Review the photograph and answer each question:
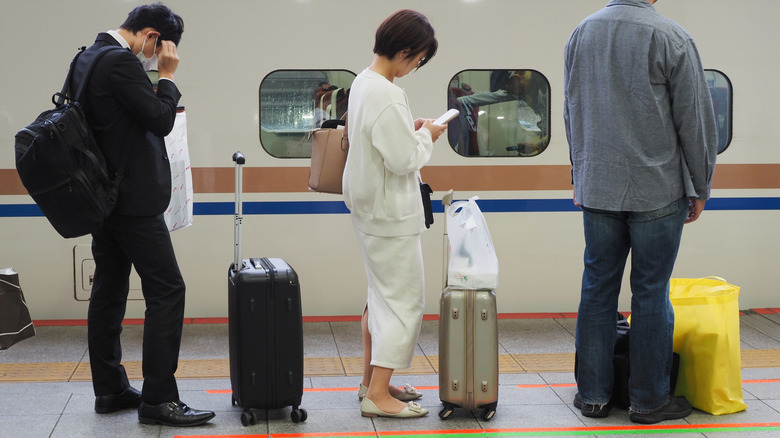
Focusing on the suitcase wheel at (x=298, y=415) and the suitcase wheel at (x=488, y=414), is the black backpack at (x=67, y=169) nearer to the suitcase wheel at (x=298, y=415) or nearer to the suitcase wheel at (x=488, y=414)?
the suitcase wheel at (x=298, y=415)

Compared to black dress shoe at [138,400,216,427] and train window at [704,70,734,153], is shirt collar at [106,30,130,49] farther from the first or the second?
train window at [704,70,734,153]

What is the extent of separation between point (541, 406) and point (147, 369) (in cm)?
Result: 183

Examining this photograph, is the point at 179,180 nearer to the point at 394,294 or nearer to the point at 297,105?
the point at 394,294

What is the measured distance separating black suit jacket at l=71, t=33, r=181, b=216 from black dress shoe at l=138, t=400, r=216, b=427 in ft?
2.78

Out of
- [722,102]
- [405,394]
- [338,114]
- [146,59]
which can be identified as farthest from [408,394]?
[722,102]

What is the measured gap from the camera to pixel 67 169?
129 inches

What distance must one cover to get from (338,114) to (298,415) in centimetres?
243

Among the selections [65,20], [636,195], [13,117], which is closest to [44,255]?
[13,117]

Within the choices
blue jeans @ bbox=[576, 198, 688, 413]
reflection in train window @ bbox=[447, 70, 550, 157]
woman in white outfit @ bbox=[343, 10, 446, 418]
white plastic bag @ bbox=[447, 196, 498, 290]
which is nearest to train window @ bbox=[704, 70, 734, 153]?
reflection in train window @ bbox=[447, 70, 550, 157]

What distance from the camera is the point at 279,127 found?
5.57 m

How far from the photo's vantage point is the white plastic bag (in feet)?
12.3

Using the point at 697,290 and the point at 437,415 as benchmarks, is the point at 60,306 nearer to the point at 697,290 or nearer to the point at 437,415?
the point at 437,415

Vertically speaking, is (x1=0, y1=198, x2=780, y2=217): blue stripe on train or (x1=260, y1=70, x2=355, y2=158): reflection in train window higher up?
(x1=260, y1=70, x2=355, y2=158): reflection in train window

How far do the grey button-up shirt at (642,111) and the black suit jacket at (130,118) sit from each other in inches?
71.9
